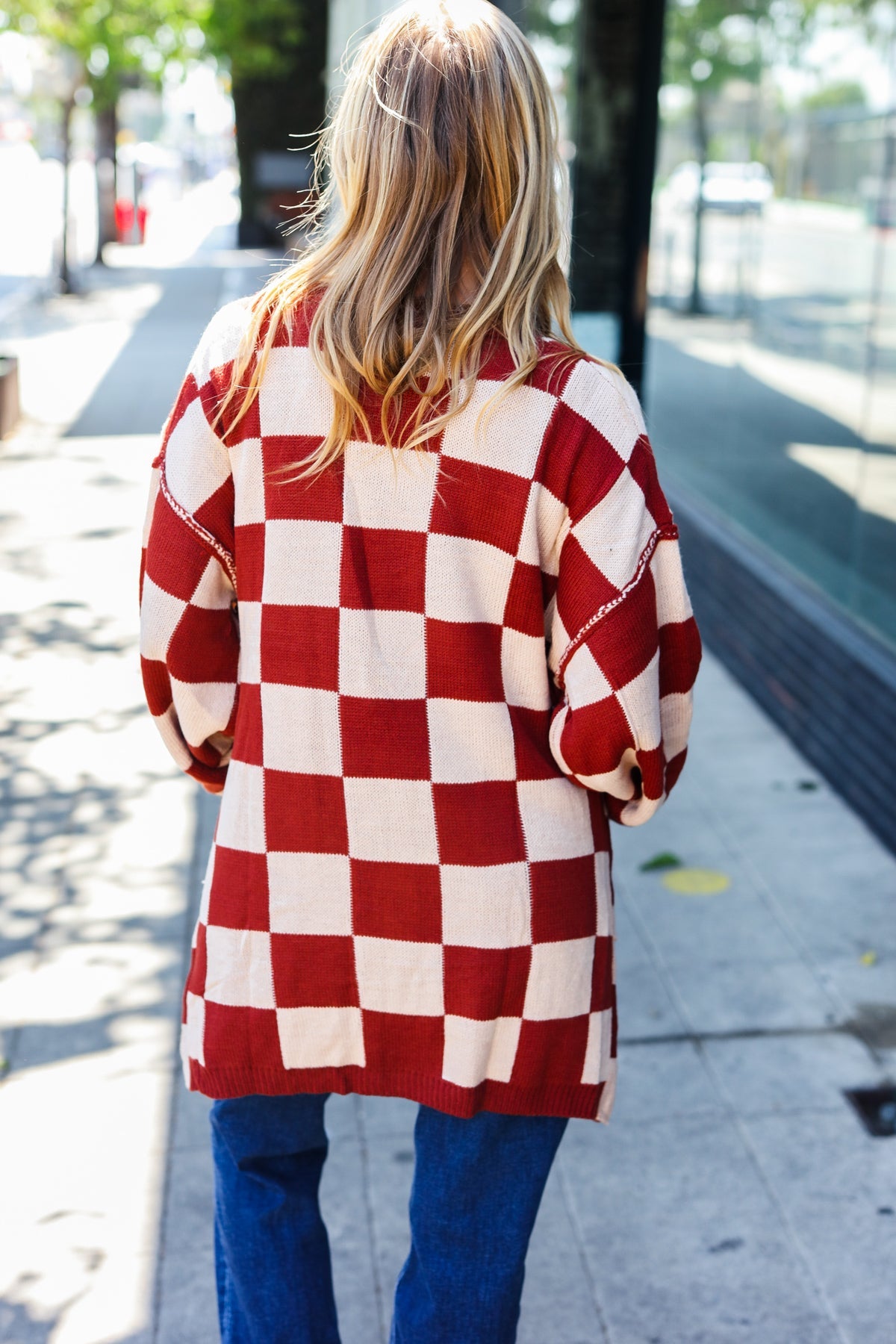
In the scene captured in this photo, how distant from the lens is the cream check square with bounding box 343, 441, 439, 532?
1.64 metres

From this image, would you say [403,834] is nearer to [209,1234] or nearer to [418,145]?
[418,145]

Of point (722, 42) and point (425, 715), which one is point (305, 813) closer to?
point (425, 715)

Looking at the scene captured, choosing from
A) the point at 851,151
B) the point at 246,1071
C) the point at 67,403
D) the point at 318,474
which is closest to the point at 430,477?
the point at 318,474

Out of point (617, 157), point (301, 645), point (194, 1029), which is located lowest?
point (194, 1029)

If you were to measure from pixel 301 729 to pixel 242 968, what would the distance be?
1.06 feet

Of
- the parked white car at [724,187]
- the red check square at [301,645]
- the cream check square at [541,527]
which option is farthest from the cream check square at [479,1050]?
the parked white car at [724,187]

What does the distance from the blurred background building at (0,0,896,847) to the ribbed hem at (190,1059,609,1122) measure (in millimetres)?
1335

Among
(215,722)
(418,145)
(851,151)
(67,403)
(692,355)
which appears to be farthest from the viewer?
(67,403)

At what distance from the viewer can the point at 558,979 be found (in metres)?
1.76

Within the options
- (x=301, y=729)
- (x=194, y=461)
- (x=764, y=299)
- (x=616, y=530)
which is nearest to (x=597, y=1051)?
(x=301, y=729)

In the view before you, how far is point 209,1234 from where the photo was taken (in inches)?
110

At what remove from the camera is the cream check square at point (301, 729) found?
1.74m

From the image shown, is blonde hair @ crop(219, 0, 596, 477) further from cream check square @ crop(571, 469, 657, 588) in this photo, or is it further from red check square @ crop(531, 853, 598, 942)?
red check square @ crop(531, 853, 598, 942)

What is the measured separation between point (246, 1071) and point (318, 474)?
76 cm
